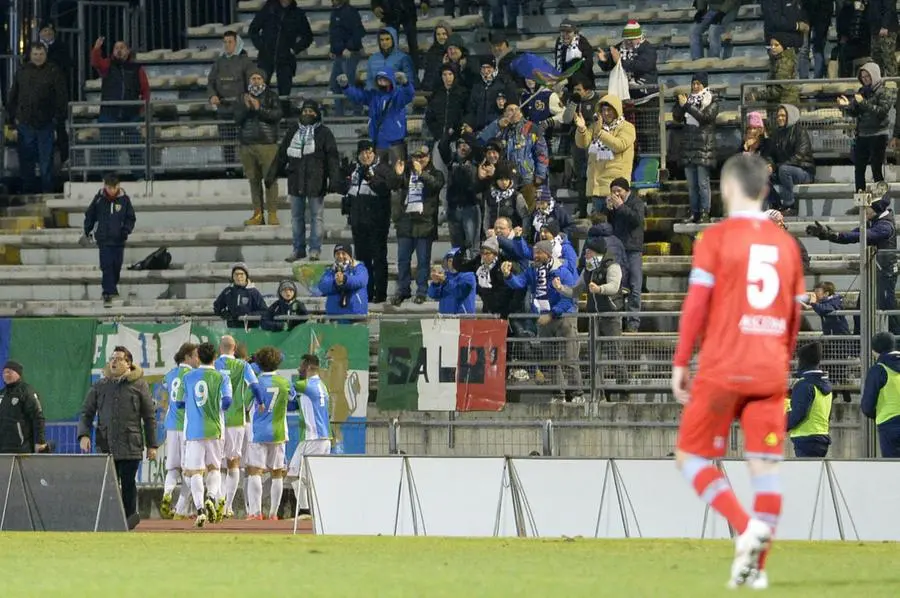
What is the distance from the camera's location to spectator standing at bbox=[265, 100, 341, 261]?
26578mm

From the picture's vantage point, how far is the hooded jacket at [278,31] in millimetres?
29641

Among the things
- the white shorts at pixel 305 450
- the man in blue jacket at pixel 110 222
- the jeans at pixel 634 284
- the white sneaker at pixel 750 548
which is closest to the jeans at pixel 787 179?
the jeans at pixel 634 284

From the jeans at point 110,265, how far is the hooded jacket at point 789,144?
887cm

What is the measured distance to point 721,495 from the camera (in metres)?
10.0

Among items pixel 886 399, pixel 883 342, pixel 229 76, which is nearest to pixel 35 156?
pixel 229 76

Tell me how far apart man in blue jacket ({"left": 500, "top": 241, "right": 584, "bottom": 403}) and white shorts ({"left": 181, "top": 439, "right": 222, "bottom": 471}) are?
150 inches

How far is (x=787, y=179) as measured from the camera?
80.6 ft

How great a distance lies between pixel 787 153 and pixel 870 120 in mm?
1278

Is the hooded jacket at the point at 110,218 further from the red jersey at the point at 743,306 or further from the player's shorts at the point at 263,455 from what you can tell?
the red jersey at the point at 743,306

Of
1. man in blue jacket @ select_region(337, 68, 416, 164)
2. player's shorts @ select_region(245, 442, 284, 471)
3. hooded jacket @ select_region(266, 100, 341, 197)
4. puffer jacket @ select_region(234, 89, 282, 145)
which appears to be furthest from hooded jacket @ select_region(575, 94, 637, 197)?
player's shorts @ select_region(245, 442, 284, 471)

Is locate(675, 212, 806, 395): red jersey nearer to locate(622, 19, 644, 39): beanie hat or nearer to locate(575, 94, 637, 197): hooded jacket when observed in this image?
locate(575, 94, 637, 197): hooded jacket

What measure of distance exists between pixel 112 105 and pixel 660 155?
925 cm

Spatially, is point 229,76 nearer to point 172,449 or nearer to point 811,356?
point 172,449

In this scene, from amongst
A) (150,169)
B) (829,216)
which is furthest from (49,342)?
(829,216)
